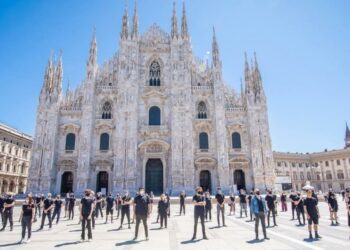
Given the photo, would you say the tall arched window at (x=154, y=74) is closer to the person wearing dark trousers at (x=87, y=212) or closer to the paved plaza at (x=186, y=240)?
the paved plaza at (x=186, y=240)

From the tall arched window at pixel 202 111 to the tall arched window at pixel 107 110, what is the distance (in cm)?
1119

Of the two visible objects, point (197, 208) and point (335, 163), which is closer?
point (197, 208)

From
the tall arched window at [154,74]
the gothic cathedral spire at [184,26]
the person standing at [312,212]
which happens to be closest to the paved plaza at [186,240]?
the person standing at [312,212]

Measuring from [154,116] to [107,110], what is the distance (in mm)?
5971

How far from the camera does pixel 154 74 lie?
3459 centimetres

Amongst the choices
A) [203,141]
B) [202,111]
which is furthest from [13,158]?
[202,111]

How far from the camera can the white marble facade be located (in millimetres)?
30281

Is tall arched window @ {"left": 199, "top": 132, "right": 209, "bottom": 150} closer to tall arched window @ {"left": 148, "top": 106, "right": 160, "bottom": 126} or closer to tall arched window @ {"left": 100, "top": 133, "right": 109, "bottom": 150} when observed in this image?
tall arched window @ {"left": 148, "top": 106, "right": 160, "bottom": 126}

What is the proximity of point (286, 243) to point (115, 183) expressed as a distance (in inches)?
952

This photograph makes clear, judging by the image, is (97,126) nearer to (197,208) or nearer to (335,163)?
(197,208)

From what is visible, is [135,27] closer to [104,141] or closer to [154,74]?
[154,74]

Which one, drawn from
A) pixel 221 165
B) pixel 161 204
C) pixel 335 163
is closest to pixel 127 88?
pixel 221 165

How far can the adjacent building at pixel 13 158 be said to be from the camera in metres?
41.5

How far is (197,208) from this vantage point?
873cm
